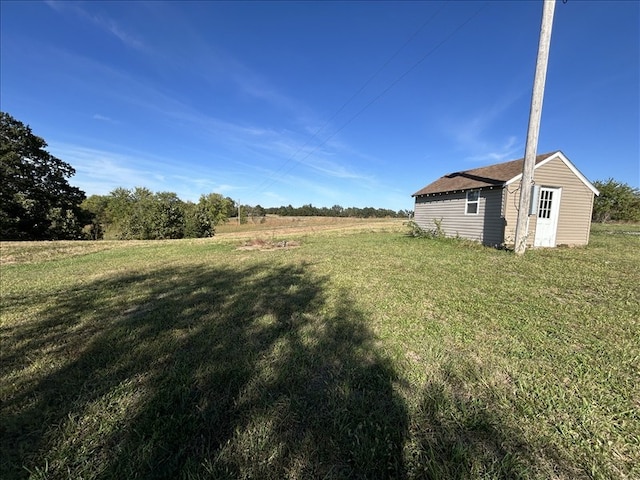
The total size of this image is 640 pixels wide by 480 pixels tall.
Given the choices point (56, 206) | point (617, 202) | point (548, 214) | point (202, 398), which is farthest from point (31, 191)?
point (617, 202)

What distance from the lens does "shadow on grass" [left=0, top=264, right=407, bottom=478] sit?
5.42 ft

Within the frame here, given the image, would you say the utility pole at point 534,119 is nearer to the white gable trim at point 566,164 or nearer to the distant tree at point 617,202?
the white gable trim at point 566,164

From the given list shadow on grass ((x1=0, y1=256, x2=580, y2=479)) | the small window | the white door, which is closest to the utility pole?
the white door

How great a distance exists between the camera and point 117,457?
5.47 ft

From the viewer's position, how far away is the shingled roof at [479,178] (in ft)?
35.4

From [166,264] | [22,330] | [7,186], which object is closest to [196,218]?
[7,186]

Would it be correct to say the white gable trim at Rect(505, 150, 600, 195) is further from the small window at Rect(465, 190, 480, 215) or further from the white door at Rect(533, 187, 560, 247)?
the small window at Rect(465, 190, 480, 215)

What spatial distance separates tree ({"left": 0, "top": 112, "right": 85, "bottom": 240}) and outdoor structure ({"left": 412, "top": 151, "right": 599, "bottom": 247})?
98.2 feet

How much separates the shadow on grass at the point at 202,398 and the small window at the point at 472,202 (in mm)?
10378

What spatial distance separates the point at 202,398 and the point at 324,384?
97 cm

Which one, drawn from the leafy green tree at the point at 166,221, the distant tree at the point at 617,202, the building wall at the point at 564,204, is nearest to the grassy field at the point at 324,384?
the building wall at the point at 564,204

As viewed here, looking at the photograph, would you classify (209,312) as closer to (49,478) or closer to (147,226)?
(49,478)

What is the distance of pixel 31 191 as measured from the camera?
2295cm

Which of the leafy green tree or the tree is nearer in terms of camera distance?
the tree
